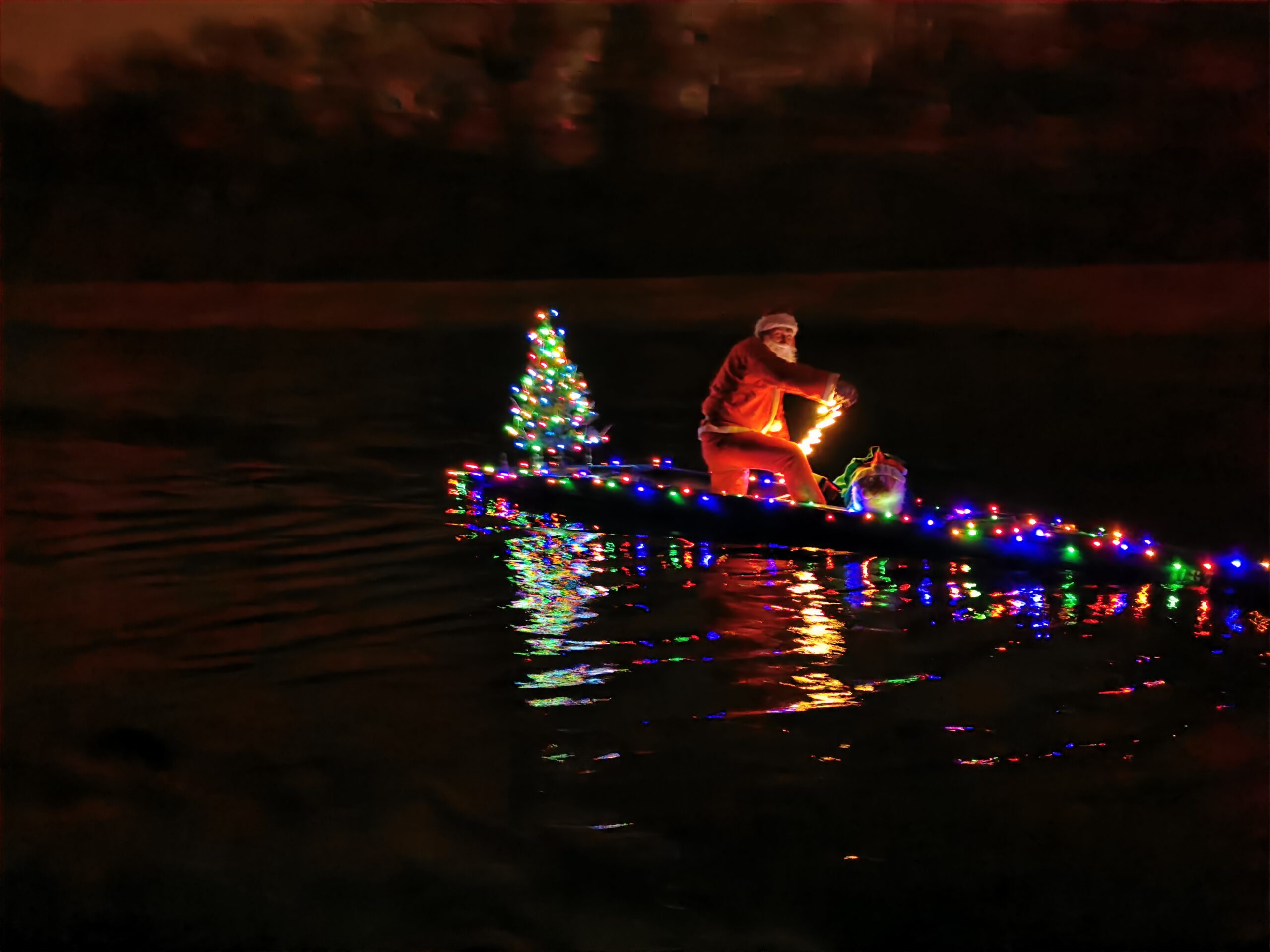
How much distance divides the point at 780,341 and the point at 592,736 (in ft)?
12.2

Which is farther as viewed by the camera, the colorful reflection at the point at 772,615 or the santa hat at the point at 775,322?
the santa hat at the point at 775,322

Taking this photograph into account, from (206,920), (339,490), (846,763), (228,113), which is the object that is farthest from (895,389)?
(228,113)

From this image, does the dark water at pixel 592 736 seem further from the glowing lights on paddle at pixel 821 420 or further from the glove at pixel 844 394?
the glove at pixel 844 394

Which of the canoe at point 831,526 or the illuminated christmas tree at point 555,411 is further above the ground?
the illuminated christmas tree at point 555,411

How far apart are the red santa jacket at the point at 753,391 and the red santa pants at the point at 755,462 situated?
0.07 metres

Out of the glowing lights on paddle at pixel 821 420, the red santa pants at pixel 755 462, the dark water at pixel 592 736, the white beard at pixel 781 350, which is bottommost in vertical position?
the dark water at pixel 592 736

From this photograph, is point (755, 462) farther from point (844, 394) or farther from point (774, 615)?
point (774, 615)

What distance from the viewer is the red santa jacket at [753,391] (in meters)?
7.60

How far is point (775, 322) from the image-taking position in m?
7.79

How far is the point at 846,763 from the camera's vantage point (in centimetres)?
434

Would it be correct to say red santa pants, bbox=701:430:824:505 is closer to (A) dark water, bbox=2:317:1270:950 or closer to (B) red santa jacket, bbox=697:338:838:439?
(B) red santa jacket, bbox=697:338:838:439

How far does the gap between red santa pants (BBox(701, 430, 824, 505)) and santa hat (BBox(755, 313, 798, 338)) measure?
0.62 metres

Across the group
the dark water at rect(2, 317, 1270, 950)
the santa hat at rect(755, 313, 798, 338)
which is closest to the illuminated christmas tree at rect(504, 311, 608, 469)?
the dark water at rect(2, 317, 1270, 950)

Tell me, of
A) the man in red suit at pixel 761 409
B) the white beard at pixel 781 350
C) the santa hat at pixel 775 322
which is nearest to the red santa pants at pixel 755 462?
the man in red suit at pixel 761 409
